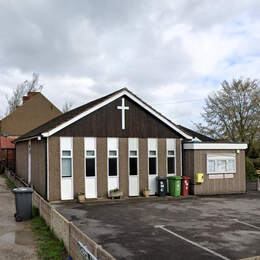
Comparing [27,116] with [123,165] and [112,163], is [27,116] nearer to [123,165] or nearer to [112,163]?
[112,163]

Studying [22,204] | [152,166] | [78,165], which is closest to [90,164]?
[78,165]

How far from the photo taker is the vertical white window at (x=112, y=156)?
50.1ft

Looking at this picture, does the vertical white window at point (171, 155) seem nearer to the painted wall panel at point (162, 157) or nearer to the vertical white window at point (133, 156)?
the painted wall panel at point (162, 157)

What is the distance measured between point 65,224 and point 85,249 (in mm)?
2110

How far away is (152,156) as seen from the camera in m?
16.3

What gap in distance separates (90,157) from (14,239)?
658cm

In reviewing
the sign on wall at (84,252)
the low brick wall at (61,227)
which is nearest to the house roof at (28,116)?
the low brick wall at (61,227)

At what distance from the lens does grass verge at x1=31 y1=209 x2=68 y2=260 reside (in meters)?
7.29

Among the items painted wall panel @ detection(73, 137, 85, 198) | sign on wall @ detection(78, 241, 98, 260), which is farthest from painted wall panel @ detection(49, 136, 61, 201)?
sign on wall @ detection(78, 241, 98, 260)

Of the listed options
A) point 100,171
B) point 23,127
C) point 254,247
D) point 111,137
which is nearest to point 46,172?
Answer: point 100,171

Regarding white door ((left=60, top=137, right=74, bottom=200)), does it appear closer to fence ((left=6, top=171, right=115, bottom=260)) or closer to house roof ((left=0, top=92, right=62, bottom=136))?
fence ((left=6, top=171, right=115, bottom=260))

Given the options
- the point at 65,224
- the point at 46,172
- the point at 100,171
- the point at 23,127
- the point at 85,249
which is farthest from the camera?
the point at 23,127

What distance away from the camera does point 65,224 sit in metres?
7.58

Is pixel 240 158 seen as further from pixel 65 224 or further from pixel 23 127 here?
pixel 23 127
